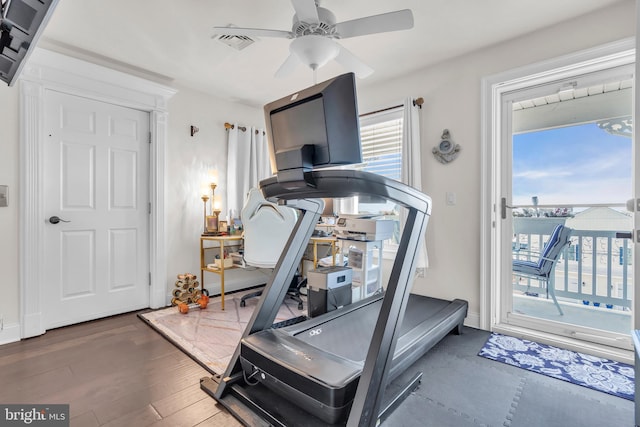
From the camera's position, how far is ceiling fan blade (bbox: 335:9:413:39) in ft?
5.58

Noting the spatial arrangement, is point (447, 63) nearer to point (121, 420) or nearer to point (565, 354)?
point (565, 354)

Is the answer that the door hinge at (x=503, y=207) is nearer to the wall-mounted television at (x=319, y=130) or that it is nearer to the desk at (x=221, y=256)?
the wall-mounted television at (x=319, y=130)

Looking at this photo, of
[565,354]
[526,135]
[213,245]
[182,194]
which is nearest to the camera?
[565,354]

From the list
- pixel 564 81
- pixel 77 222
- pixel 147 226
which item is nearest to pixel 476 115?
pixel 564 81

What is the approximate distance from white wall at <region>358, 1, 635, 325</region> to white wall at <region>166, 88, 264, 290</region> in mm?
2214

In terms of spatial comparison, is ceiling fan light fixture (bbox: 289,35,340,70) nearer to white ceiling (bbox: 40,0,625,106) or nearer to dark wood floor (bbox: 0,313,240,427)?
white ceiling (bbox: 40,0,625,106)

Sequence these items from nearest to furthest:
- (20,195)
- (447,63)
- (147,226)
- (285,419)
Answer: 1. (285,419)
2. (20,195)
3. (447,63)
4. (147,226)

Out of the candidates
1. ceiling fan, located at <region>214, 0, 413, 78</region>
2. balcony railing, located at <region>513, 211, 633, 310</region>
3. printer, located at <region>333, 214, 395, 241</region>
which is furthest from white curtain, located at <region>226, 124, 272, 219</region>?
balcony railing, located at <region>513, 211, 633, 310</region>

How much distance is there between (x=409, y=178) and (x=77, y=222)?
122 inches

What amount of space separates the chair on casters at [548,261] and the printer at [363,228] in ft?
3.80

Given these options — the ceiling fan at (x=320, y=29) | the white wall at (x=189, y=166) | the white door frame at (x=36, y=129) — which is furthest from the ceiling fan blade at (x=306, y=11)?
the white wall at (x=189, y=166)

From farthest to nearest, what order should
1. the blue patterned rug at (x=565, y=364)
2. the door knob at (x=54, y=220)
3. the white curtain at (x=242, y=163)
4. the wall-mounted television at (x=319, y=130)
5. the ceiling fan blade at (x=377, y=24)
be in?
the white curtain at (x=242, y=163) < the door knob at (x=54, y=220) < the blue patterned rug at (x=565, y=364) < the ceiling fan blade at (x=377, y=24) < the wall-mounted television at (x=319, y=130)

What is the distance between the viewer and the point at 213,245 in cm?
370

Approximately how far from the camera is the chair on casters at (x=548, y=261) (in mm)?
2500
